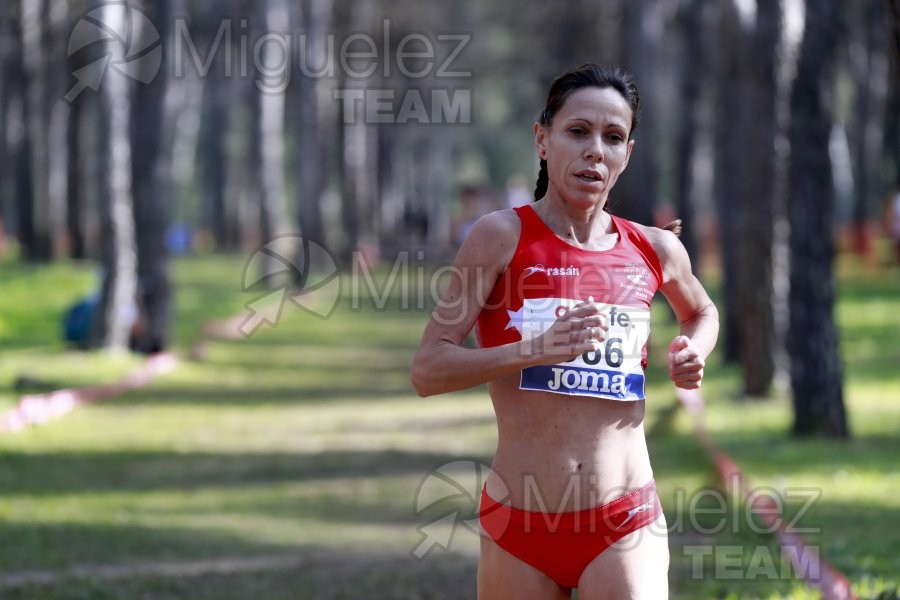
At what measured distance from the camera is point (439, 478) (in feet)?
39.7

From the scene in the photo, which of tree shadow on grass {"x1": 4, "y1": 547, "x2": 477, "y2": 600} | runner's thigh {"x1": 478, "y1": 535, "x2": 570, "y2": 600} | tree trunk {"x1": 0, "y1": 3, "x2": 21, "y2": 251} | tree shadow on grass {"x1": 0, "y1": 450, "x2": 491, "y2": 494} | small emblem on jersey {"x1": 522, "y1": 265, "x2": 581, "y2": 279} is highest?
tree trunk {"x1": 0, "y1": 3, "x2": 21, "y2": 251}

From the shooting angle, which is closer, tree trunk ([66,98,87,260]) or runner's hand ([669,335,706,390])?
runner's hand ([669,335,706,390])

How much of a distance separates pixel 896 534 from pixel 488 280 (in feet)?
19.1

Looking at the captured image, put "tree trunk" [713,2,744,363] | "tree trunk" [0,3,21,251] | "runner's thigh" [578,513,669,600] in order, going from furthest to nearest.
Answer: "tree trunk" [0,3,21,251] < "tree trunk" [713,2,744,363] < "runner's thigh" [578,513,669,600]

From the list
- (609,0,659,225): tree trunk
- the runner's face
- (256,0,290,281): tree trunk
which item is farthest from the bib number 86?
(256,0,290,281): tree trunk

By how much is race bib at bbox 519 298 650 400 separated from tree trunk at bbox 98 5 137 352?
16137 millimetres

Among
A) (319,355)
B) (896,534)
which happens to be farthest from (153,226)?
(896,534)

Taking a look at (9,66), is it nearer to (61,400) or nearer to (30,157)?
(30,157)

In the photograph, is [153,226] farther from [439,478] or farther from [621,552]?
[621,552]

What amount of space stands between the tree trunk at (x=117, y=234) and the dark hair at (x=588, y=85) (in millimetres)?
15992

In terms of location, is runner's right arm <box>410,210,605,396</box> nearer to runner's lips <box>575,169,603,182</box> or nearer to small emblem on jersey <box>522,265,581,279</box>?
small emblem on jersey <box>522,265,581,279</box>

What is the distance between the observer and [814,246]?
13.2m

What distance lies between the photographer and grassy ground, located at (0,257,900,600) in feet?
28.1

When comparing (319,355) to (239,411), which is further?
(319,355)
